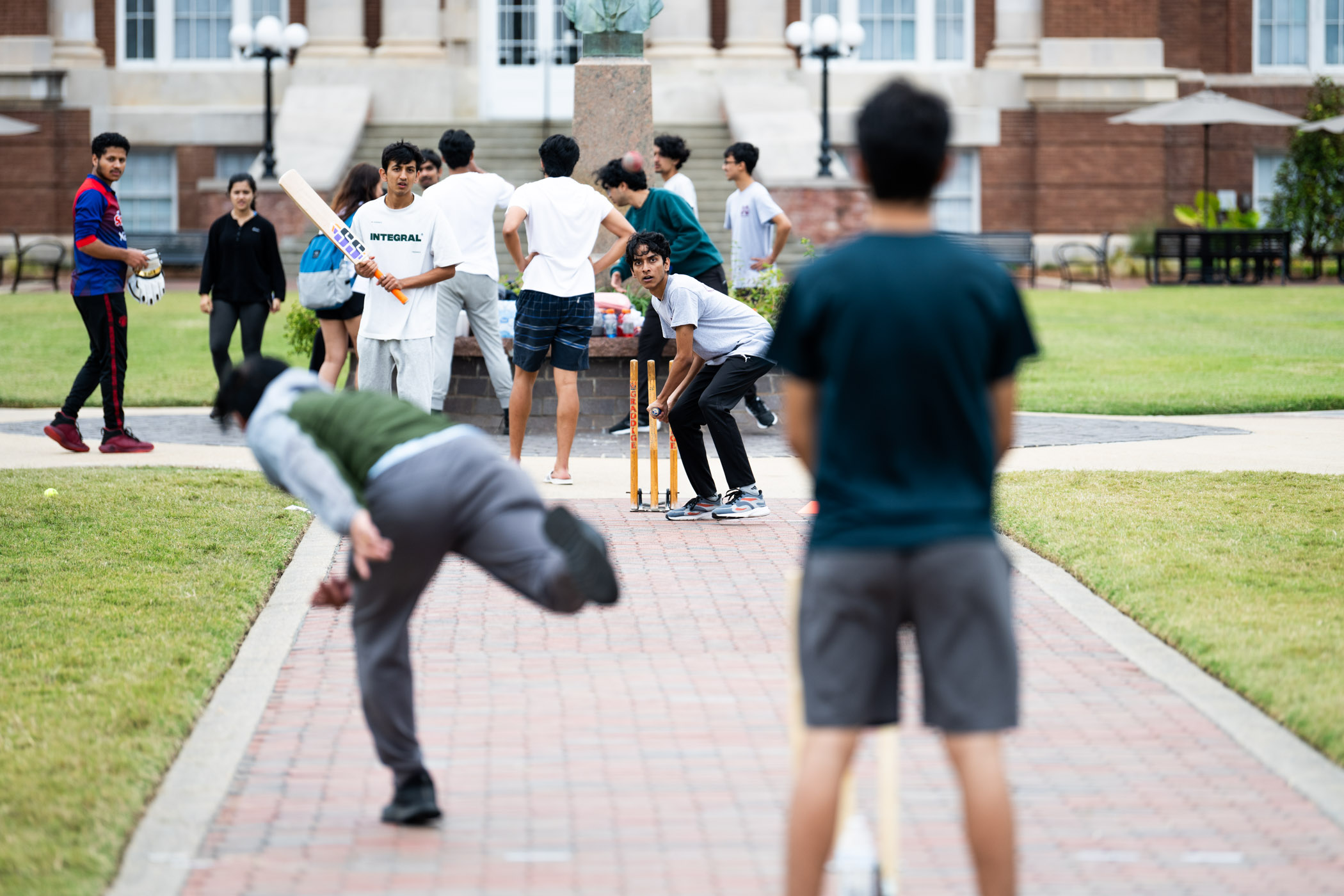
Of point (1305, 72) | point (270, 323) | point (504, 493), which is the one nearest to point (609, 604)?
point (504, 493)

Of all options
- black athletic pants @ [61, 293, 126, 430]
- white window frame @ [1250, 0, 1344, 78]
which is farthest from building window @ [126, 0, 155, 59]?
black athletic pants @ [61, 293, 126, 430]

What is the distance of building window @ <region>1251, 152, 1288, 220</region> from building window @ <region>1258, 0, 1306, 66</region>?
6.71 ft

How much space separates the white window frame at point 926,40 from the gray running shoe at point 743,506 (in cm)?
2471

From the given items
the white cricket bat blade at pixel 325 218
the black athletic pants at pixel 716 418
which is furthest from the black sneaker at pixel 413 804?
the white cricket bat blade at pixel 325 218

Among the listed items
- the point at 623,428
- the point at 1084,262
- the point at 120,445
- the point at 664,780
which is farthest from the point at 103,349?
the point at 1084,262

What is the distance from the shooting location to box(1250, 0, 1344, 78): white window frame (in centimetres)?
3531

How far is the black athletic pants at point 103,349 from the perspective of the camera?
11.5 meters

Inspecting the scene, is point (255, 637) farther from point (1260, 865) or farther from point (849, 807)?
point (1260, 865)

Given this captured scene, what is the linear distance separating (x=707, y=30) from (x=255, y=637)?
82.4ft

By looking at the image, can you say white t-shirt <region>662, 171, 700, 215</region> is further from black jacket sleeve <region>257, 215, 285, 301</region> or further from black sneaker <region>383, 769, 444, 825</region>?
black sneaker <region>383, 769, 444, 825</region>

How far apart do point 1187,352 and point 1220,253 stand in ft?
38.7

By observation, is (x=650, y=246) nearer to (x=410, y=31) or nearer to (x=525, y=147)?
(x=525, y=147)

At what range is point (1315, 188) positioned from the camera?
32125 millimetres

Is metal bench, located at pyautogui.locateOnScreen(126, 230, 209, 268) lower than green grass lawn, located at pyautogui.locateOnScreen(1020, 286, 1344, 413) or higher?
higher
